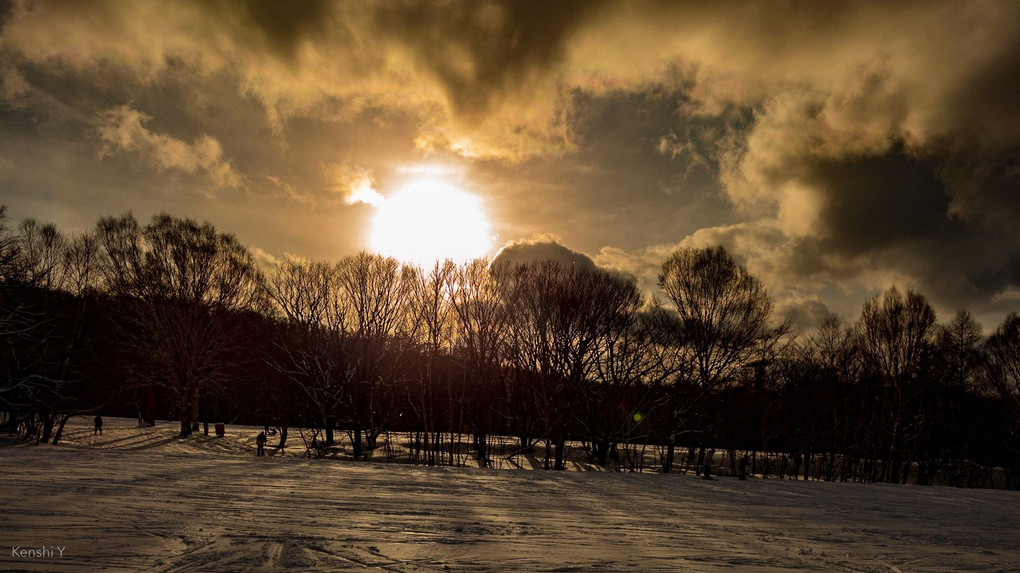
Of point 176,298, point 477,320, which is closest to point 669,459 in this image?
point 477,320

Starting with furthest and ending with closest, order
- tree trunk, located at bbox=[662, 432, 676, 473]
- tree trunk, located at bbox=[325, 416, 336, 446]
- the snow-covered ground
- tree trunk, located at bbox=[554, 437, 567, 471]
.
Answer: tree trunk, located at bbox=[325, 416, 336, 446] → tree trunk, located at bbox=[554, 437, 567, 471] → tree trunk, located at bbox=[662, 432, 676, 473] → the snow-covered ground

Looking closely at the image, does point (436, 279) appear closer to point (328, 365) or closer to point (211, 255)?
point (328, 365)

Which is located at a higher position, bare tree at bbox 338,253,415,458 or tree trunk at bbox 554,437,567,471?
bare tree at bbox 338,253,415,458

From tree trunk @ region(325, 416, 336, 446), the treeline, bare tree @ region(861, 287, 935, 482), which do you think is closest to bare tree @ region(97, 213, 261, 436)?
the treeline

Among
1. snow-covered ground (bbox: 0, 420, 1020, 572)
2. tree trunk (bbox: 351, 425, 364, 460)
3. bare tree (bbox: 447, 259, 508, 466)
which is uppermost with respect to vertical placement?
bare tree (bbox: 447, 259, 508, 466)

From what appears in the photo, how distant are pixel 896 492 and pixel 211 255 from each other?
39.5m

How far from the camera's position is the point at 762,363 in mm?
34219

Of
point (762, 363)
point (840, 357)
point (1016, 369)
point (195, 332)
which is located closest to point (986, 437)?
point (1016, 369)

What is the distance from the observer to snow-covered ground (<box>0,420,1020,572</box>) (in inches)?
247

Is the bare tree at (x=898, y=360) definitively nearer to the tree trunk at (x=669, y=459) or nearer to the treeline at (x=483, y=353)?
the treeline at (x=483, y=353)

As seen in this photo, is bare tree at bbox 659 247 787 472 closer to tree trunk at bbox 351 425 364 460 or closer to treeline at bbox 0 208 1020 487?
treeline at bbox 0 208 1020 487

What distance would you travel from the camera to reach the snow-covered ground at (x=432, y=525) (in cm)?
629

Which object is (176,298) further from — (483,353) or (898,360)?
(898,360)

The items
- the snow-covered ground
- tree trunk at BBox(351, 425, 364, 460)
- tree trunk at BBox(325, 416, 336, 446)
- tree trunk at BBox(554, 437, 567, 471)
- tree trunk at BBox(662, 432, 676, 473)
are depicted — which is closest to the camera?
the snow-covered ground
